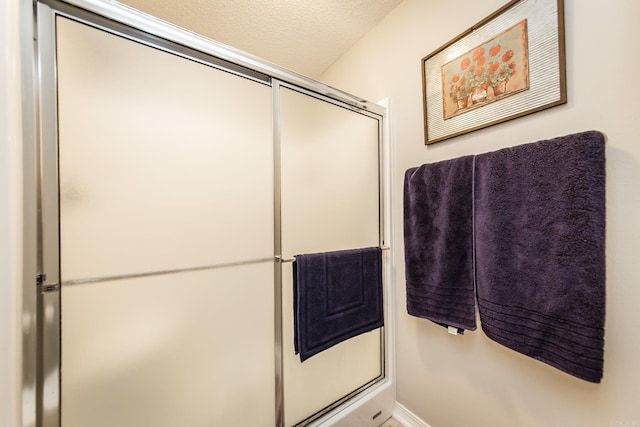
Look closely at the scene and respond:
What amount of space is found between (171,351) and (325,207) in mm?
810

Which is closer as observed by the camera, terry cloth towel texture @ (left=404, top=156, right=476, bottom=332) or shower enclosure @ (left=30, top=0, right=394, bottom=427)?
shower enclosure @ (left=30, top=0, right=394, bottom=427)

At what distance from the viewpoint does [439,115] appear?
1.16 m

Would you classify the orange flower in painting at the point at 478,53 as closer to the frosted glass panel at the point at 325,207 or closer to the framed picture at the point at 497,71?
the framed picture at the point at 497,71

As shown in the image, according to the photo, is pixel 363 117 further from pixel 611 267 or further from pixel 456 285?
pixel 611 267

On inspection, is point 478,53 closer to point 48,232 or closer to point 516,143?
point 516,143

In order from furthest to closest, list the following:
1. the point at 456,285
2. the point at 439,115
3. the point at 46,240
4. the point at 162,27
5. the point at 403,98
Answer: the point at 403,98 < the point at 439,115 < the point at 456,285 < the point at 162,27 < the point at 46,240

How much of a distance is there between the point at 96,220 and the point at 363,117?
123 cm

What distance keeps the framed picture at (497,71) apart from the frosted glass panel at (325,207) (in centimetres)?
37

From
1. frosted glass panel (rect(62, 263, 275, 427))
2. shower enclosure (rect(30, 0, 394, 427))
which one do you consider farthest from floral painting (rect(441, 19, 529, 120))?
frosted glass panel (rect(62, 263, 275, 427))

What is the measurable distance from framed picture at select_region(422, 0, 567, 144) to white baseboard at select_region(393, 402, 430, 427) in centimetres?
144

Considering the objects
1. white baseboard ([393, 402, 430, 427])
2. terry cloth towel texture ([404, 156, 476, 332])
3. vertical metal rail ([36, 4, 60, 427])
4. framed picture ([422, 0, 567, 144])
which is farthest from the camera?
white baseboard ([393, 402, 430, 427])

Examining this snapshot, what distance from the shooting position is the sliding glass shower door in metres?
0.69

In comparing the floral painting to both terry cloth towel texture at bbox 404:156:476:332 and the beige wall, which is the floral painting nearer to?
the beige wall

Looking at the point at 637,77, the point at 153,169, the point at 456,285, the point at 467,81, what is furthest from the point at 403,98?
the point at 153,169
